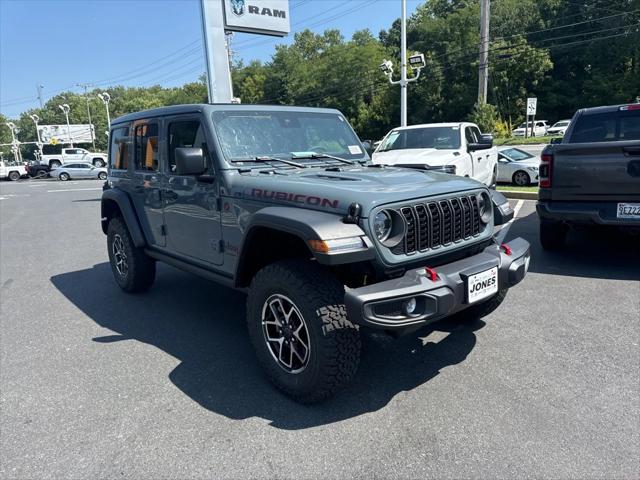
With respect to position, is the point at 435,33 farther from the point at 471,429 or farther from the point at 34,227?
the point at 471,429

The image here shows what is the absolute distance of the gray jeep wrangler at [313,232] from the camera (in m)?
2.62

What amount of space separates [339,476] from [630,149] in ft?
15.5

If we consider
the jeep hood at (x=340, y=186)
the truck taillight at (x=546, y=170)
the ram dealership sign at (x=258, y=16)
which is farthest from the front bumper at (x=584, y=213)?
the ram dealership sign at (x=258, y=16)

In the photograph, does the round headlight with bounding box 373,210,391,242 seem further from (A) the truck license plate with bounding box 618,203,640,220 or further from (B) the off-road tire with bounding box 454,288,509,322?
(A) the truck license plate with bounding box 618,203,640,220

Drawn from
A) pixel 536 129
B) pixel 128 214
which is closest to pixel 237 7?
pixel 128 214

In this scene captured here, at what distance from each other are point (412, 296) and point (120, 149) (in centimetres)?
400

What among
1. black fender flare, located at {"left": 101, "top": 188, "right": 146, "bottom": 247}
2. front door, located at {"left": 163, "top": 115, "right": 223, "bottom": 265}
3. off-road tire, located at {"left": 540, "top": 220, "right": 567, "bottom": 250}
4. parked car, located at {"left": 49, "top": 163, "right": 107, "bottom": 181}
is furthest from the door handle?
parked car, located at {"left": 49, "top": 163, "right": 107, "bottom": 181}

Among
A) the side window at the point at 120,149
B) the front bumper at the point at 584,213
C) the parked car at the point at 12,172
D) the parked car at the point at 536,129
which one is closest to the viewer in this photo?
the side window at the point at 120,149

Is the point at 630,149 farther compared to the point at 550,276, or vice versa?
the point at 550,276

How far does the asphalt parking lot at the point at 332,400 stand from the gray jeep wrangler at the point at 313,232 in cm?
36

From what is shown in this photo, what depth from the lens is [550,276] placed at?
532 cm

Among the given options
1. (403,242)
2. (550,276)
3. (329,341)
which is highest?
(403,242)

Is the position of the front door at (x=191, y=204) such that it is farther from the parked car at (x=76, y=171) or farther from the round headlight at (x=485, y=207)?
the parked car at (x=76, y=171)

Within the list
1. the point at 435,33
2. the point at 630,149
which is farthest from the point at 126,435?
the point at 435,33
